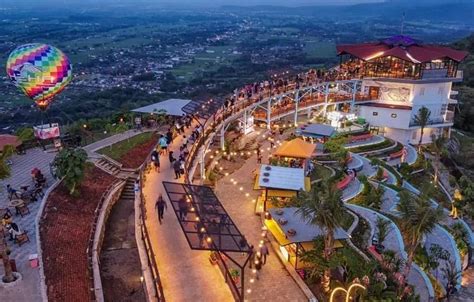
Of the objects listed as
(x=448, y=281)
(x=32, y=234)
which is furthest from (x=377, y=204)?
A: (x=32, y=234)

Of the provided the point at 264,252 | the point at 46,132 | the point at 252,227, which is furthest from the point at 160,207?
the point at 46,132

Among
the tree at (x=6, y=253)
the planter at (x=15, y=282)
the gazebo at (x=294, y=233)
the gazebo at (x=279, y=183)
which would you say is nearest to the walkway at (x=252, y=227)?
the gazebo at (x=294, y=233)

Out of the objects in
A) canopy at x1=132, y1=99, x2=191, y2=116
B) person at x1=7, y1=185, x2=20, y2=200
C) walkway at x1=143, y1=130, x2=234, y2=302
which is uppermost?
canopy at x1=132, y1=99, x2=191, y2=116

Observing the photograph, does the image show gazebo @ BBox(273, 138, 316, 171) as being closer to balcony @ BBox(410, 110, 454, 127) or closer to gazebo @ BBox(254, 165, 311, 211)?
gazebo @ BBox(254, 165, 311, 211)

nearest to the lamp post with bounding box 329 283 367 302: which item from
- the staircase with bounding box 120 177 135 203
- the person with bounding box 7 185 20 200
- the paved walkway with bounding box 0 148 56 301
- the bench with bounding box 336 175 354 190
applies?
the paved walkway with bounding box 0 148 56 301

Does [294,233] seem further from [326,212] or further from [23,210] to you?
[23,210]

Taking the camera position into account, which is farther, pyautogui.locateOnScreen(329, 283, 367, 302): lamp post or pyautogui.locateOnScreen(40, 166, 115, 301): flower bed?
pyautogui.locateOnScreen(40, 166, 115, 301): flower bed
